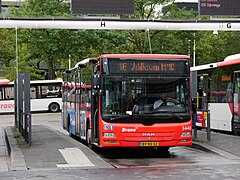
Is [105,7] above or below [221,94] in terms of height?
above

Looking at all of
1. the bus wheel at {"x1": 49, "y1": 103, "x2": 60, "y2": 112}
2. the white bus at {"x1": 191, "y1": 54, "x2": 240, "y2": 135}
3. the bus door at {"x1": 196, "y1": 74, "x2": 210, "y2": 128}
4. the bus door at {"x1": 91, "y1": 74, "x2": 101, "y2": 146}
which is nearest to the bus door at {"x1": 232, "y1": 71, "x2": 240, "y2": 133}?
the white bus at {"x1": 191, "y1": 54, "x2": 240, "y2": 135}

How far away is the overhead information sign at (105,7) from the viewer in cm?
1980

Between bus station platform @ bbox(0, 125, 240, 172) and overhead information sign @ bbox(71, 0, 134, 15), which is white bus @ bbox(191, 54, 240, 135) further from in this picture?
overhead information sign @ bbox(71, 0, 134, 15)

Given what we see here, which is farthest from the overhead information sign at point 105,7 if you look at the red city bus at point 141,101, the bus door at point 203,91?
the bus door at point 203,91

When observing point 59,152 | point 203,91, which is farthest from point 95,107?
point 203,91

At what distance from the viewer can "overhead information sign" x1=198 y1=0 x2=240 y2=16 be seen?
20750 millimetres

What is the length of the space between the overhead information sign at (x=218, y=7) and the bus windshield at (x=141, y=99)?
548cm

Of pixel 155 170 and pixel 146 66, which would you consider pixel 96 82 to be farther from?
pixel 155 170

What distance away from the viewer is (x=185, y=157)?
16844 mm

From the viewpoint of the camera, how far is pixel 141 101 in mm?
16016

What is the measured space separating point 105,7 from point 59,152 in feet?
19.1

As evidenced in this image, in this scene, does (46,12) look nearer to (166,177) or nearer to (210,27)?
(210,27)

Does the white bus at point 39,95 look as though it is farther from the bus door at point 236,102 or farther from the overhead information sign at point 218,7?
the overhead information sign at point 218,7

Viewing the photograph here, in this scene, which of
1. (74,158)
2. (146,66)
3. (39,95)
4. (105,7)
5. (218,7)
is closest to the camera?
(74,158)
